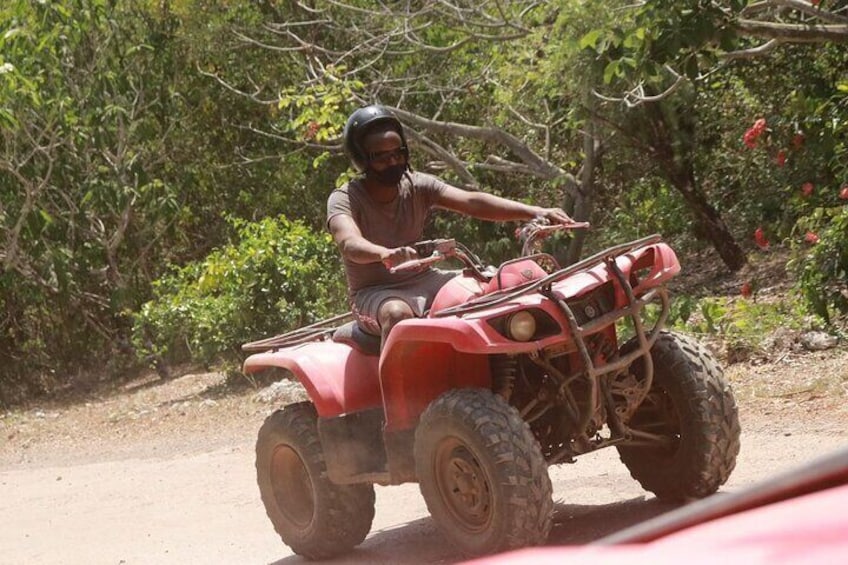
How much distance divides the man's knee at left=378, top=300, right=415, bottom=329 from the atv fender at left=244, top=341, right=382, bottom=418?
0.41m

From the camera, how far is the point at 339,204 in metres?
6.25

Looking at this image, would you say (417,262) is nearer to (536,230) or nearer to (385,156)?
(536,230)

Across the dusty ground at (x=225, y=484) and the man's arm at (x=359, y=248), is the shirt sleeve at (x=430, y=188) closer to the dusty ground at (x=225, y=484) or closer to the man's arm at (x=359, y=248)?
the man's arm at (x=359, y=248)

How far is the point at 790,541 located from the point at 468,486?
4701mm

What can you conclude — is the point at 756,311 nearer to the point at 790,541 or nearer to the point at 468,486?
the point at 468,486

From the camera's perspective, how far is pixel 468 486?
18.2ft

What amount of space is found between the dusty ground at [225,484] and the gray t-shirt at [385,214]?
1207 millimetres

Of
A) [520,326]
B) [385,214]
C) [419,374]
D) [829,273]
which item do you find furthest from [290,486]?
[829,273]

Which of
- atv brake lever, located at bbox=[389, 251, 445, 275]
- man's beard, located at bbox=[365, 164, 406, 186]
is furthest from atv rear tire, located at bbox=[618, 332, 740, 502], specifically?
man's beard, located at bbox=[365, 164, 406, 186]

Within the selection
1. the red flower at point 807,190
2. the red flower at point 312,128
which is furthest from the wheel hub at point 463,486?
the red flower at point 312,128

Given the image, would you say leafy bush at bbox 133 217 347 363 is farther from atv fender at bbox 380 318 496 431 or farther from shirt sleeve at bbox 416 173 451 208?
atv fender at bbox 380 318 496 431

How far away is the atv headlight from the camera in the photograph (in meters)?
5.44

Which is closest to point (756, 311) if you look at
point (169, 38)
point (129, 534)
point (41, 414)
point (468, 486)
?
point (129, 534)

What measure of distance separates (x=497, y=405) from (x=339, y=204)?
1.32 m
